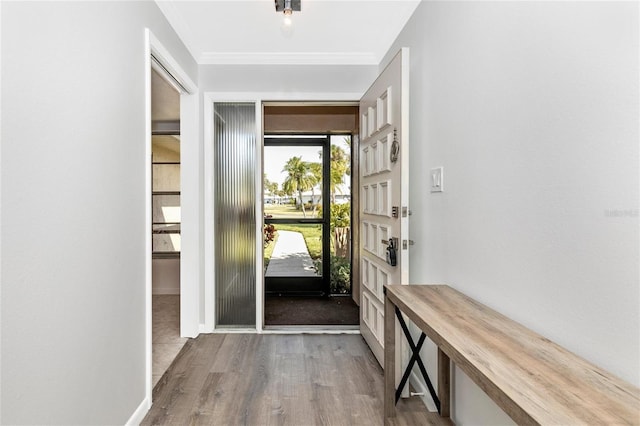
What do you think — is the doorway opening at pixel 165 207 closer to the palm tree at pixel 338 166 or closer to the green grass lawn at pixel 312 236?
the green grass lawn at pixel 312 236

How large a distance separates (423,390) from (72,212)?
81.4 inches

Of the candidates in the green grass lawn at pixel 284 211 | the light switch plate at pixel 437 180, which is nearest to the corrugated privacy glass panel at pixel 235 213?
the green grass lawn at pixel 284 211

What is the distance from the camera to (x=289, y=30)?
102 inches

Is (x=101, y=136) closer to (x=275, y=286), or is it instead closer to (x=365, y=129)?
(x=365, y=129)

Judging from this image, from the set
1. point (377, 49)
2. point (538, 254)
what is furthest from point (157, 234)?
point (538, 254)

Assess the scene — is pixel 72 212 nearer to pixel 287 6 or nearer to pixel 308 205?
pixel 287 6

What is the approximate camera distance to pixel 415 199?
7.13ft

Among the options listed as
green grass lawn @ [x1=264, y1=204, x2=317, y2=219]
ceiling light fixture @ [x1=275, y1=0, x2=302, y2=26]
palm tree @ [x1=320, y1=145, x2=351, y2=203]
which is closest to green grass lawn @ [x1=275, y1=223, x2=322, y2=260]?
green grass lawn @ [x1=264, y1=204, x2=317, y2=219]

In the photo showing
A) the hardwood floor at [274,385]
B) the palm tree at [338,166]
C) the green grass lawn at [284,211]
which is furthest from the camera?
the green grass lawn at [284,211]

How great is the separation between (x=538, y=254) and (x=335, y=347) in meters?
2.04

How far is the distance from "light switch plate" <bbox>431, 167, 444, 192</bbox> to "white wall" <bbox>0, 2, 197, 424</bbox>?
64.9 inches

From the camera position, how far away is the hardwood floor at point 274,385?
1870mm

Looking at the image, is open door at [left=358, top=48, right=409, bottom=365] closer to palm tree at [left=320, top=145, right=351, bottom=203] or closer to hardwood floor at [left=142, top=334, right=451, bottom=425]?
hardwood floor at [left=142, top=334, right=451, bottom=425]

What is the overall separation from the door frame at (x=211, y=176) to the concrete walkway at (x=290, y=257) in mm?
1405
